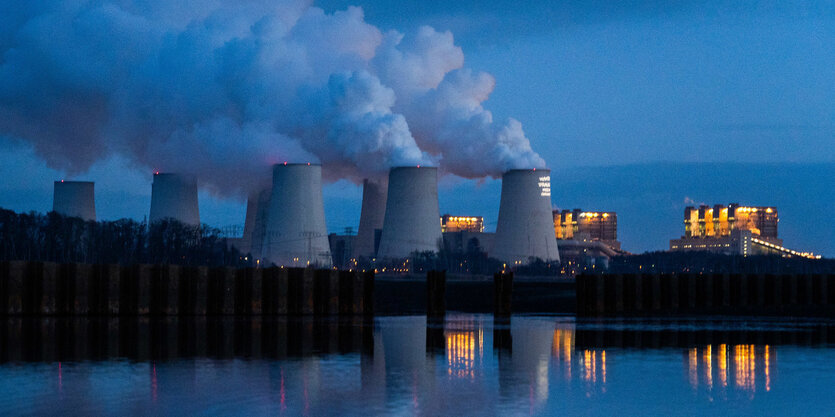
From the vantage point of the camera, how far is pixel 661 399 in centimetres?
986

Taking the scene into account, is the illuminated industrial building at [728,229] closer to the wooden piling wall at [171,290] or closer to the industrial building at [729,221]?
the industrial building at [729,221]

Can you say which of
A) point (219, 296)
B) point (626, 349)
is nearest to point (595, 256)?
point (219, 296)

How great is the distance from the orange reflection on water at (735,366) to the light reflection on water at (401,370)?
23 millimetres

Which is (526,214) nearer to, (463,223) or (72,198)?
(72,198)

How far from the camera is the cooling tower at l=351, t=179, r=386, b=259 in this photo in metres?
63.8

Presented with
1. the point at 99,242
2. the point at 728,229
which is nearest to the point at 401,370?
the point at 99,242

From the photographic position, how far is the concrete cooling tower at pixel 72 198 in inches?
2271

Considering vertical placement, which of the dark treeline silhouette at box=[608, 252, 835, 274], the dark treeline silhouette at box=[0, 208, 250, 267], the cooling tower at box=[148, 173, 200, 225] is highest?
the cooling tower at box=[148, 173, 200, 225]

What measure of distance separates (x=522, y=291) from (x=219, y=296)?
22.4 meters

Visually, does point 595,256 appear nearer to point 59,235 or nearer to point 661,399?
point 59,235

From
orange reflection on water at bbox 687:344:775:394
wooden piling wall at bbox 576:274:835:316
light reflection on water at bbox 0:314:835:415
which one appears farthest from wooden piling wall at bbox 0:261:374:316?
orange reflection on water at bbox 687:344:775:394

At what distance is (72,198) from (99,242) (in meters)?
5.30

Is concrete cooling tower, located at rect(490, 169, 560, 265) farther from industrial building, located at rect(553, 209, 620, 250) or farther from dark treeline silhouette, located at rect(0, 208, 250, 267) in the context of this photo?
industrial building, located at rect(553, 209, 620, 250)

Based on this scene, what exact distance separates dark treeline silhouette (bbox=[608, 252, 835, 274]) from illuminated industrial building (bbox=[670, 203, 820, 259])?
412 inches
